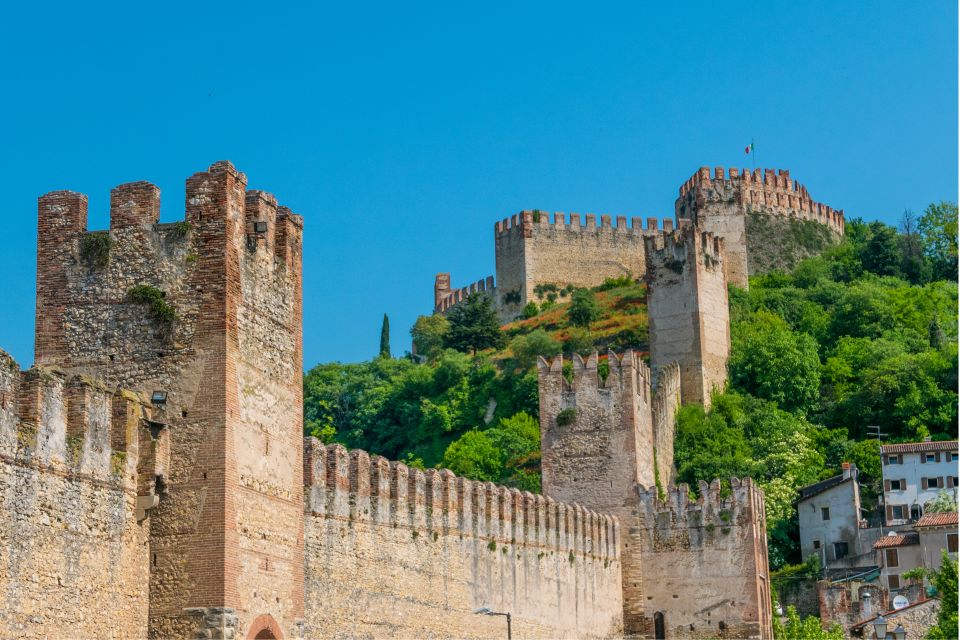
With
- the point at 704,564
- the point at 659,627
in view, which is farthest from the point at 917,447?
the point at 659,627

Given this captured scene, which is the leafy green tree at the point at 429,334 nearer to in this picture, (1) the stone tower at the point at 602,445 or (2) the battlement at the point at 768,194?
(2) the battlement at the point at 768,194

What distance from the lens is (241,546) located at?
85.1 feet

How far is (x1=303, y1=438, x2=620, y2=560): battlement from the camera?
34.6 metres

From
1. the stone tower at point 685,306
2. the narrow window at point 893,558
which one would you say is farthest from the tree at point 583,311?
the narrow window at point 893,558

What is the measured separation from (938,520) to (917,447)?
5.31 m

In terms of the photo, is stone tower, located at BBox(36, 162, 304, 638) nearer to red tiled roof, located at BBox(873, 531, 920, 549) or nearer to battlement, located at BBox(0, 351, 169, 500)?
battlement, located at BBox(0, 351, 169, 500)

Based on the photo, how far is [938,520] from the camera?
209 feet

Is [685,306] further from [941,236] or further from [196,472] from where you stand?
[196,472]

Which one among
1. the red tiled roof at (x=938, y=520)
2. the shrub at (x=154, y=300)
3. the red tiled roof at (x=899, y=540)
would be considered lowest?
the red tiled roof at (x=899, y=540)

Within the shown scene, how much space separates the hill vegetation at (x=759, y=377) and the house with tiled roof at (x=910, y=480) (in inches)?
60.2

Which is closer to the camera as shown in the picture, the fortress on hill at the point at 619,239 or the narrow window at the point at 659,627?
the narrow window at the point at 659,627

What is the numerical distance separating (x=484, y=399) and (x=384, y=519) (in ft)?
148

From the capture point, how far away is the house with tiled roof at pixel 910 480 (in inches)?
2677

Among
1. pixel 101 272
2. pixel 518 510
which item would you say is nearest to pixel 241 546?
pixel 101 272
